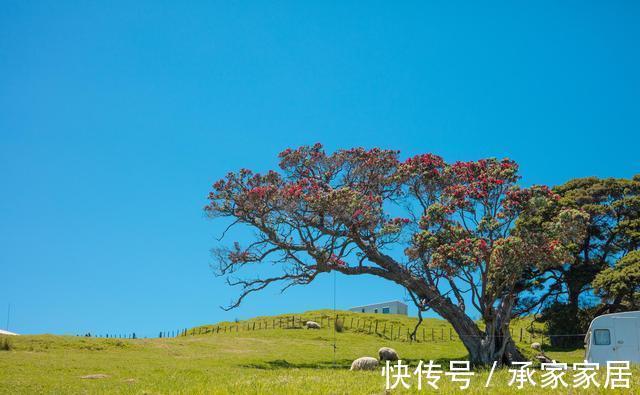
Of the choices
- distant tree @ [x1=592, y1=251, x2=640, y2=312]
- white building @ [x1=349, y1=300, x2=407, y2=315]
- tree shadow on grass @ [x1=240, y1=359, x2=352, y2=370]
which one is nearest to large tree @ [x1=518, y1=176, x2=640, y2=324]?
distant tree @ [x1=592, y1=251, x2=640, y2=312]

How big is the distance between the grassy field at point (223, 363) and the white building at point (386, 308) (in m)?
16.3

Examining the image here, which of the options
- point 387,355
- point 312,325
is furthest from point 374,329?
point 387,355

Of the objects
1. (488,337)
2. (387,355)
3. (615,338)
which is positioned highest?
(615,338)

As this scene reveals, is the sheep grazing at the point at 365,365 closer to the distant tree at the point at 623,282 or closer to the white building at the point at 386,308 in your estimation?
the distant tree at the point at 623,282

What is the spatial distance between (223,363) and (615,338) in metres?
21.0

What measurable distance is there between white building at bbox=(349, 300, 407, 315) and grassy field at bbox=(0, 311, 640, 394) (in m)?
16.3

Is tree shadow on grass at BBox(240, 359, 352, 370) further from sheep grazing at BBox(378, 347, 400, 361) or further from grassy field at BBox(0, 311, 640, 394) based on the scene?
sheep grazing at BBox(378, 347, 400, 361)

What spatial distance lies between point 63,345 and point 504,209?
30.6 meters

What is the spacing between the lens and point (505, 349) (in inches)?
1420

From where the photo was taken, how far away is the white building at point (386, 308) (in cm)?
8494

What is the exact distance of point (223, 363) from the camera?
36938 millimetres

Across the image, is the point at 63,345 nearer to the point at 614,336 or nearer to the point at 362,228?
the point at 362,228

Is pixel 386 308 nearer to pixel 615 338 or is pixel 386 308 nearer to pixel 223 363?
pixel 223 363

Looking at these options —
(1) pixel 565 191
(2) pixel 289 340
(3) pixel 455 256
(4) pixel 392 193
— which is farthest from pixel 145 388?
(1) pixel 565 191
